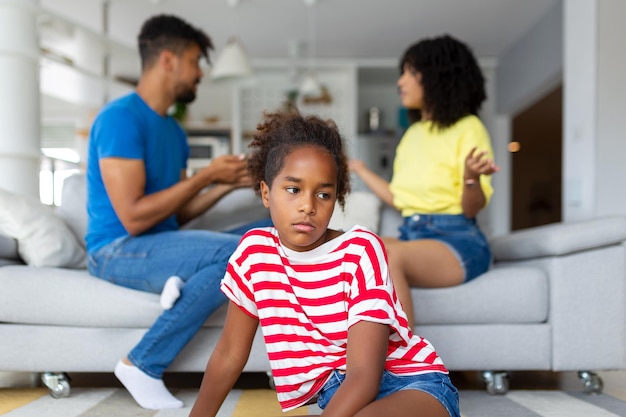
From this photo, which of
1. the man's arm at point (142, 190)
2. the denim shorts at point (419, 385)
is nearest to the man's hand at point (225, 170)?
the man's arm at point (142, 190)

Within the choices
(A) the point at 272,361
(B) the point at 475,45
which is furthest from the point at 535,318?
(B) the point at 475,45

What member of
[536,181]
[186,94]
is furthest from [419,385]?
[536,181]

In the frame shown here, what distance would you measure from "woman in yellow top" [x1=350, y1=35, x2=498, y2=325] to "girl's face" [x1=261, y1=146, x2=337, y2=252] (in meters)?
0.76

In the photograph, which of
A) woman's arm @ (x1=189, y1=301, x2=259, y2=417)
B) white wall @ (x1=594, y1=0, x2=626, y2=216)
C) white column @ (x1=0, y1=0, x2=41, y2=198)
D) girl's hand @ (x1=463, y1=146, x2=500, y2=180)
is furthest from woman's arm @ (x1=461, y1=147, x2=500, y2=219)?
white column @ (x1=0, y1=0, x2=41, y2=198)

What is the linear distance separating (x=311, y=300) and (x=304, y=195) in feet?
0.66

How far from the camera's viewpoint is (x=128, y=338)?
6.08 ft

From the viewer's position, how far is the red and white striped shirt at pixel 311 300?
3.66 feet

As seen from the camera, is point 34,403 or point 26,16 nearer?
point 34,403

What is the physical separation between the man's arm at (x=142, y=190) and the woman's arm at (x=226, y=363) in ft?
2.41

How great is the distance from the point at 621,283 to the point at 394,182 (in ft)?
2.65

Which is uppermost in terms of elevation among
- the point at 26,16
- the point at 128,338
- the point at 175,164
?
the point at 26,16

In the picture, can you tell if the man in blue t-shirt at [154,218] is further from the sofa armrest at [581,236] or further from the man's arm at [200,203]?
the sofa armrest at [581,236]

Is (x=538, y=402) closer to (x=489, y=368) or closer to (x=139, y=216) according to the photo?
(x=489, y=368)

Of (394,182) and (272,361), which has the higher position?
(394,182)
